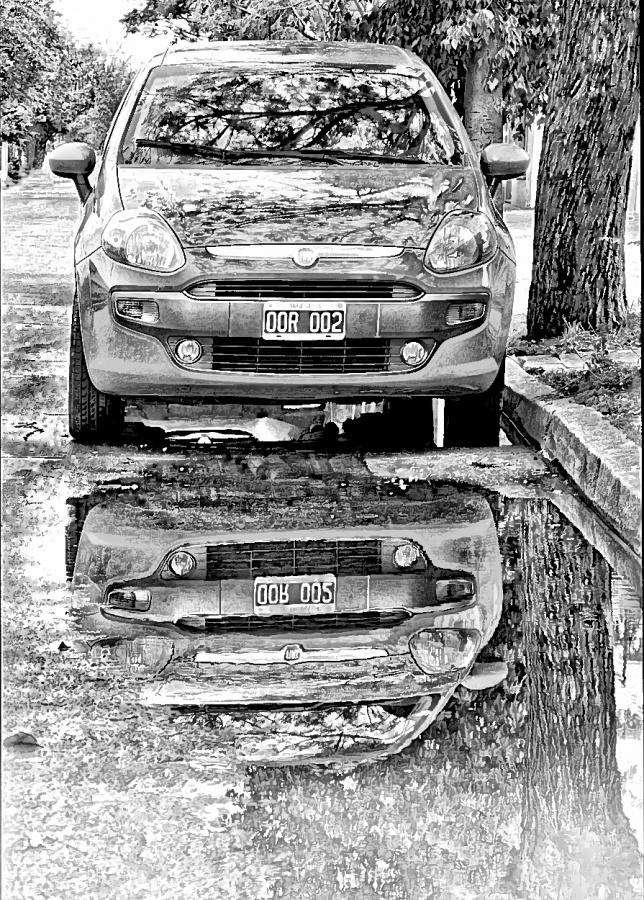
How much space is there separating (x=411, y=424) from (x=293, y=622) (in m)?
3.34

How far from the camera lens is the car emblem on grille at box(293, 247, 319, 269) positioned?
6430 millimetres

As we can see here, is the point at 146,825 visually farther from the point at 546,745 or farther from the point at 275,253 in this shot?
the point at 275,253

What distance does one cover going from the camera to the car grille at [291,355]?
648 cm

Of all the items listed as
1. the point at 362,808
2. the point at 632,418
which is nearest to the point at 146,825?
the point at 362,808

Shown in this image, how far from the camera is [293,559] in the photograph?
17.2 ft

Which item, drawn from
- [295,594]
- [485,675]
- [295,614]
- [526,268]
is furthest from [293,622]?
[526,268]

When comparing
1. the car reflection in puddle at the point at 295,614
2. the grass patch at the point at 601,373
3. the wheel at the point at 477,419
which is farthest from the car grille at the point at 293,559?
the wheel at the point at 477,419

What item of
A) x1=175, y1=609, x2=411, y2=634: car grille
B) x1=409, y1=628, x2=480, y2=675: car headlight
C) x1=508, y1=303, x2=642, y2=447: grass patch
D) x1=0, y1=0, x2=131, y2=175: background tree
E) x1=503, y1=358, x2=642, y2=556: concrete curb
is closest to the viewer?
x1=409, y1=628, x2=480, y2=675: car headlight

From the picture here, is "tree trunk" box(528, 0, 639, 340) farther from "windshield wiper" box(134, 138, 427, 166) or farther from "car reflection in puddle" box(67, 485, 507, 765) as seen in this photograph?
"car reflection in puddle" box(67, 485, 507, 765)

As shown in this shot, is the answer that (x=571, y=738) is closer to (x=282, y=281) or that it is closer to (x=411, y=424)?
(x=282, y=281)

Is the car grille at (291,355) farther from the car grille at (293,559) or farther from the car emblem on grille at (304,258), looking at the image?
the car grille at (293,559)

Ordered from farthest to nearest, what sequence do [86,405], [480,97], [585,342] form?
[480,97]
[585,342]
[86,405]

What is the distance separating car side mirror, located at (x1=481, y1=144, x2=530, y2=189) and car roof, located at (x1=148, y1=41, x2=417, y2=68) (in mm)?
848

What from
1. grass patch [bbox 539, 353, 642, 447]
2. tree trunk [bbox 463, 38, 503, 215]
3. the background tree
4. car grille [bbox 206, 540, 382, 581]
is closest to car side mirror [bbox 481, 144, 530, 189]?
grass patch [bbox 539, 353, 642, 447]
